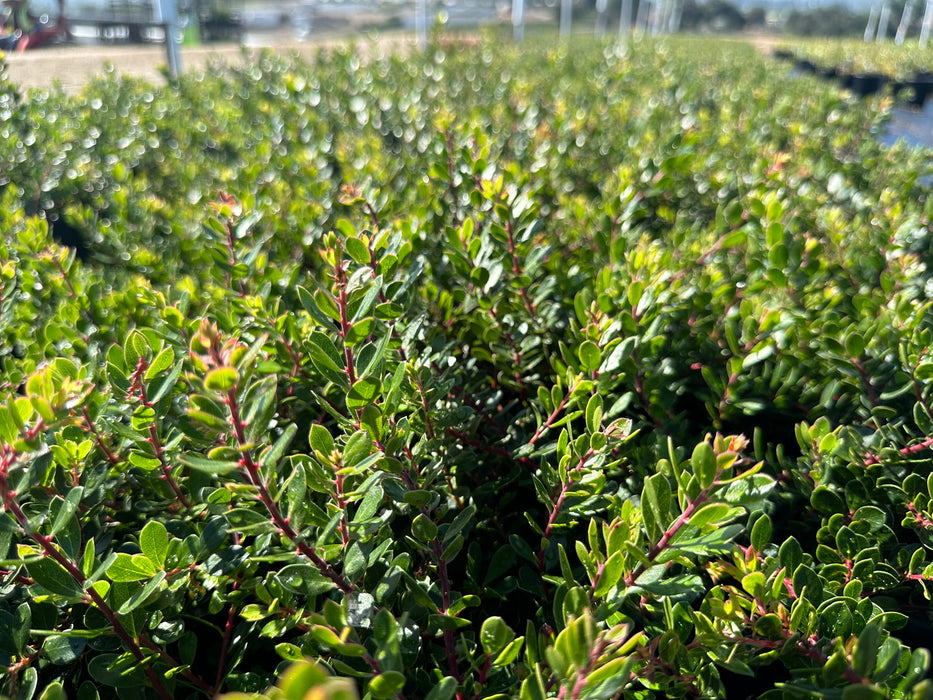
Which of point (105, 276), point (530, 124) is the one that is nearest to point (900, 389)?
point (105, 276)

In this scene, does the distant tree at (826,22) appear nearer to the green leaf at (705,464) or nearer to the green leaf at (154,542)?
the green leaf at (705,464)

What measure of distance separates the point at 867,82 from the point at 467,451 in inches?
595

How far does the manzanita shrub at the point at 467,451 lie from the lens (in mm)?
808

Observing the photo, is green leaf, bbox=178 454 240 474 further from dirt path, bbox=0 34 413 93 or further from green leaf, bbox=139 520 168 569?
dirt path, bbox=0 34 413 93

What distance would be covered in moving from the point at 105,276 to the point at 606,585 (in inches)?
78.8

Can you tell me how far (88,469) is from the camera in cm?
110

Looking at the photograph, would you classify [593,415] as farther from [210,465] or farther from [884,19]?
[884,19]

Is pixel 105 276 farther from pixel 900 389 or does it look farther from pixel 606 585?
pixel 900 389

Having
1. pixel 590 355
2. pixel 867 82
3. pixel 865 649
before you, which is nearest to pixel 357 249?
pixel 590 355

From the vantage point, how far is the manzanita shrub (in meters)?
0.81

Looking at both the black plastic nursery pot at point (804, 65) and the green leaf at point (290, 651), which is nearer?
the green leaf at point (290, 651)

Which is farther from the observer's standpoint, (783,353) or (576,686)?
(783,353)

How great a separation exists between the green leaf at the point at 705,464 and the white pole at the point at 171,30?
7.27 meters

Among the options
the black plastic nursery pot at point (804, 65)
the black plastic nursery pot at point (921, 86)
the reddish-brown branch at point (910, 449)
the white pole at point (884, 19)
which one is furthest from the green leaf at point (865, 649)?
the white pole at point (884, 19)
